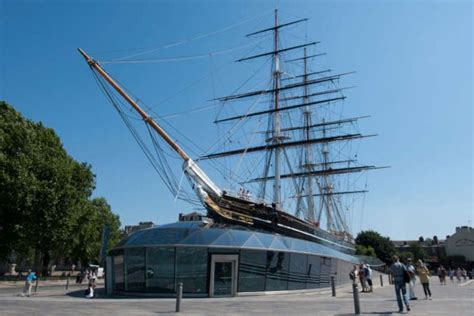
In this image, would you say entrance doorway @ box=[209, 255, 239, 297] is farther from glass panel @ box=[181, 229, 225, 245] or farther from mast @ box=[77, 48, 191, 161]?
mast @ box=[77, 48, 191, 161]

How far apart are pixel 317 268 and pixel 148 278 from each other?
1176 cm

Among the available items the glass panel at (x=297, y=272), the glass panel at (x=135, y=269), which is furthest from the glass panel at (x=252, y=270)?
the glass panel at (x=135, y=269)

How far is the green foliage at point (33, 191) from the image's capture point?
34250mm

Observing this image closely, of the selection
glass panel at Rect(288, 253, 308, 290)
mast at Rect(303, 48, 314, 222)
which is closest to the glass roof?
glass panel at Rect(288, 253, 308, 290)

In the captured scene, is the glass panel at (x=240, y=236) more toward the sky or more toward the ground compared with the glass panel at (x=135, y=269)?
more toward the sky

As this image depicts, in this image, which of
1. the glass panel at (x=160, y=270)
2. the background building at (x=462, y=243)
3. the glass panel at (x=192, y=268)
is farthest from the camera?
the background building at (x=462, y=243)

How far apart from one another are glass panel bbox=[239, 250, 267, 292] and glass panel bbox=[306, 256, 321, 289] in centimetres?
501

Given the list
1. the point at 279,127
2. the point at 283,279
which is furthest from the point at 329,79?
the point at 283,279

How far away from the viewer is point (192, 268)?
19688mm

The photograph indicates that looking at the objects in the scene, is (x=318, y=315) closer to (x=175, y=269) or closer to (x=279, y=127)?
(x=175, y=269)

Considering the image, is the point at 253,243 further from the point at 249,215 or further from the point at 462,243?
the point at 462,243

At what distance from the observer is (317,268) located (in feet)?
85.9

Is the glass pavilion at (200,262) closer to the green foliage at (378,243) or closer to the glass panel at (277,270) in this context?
the glass panel at (277,270)

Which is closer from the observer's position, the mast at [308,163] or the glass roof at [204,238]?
the glass roof at [204,238]
